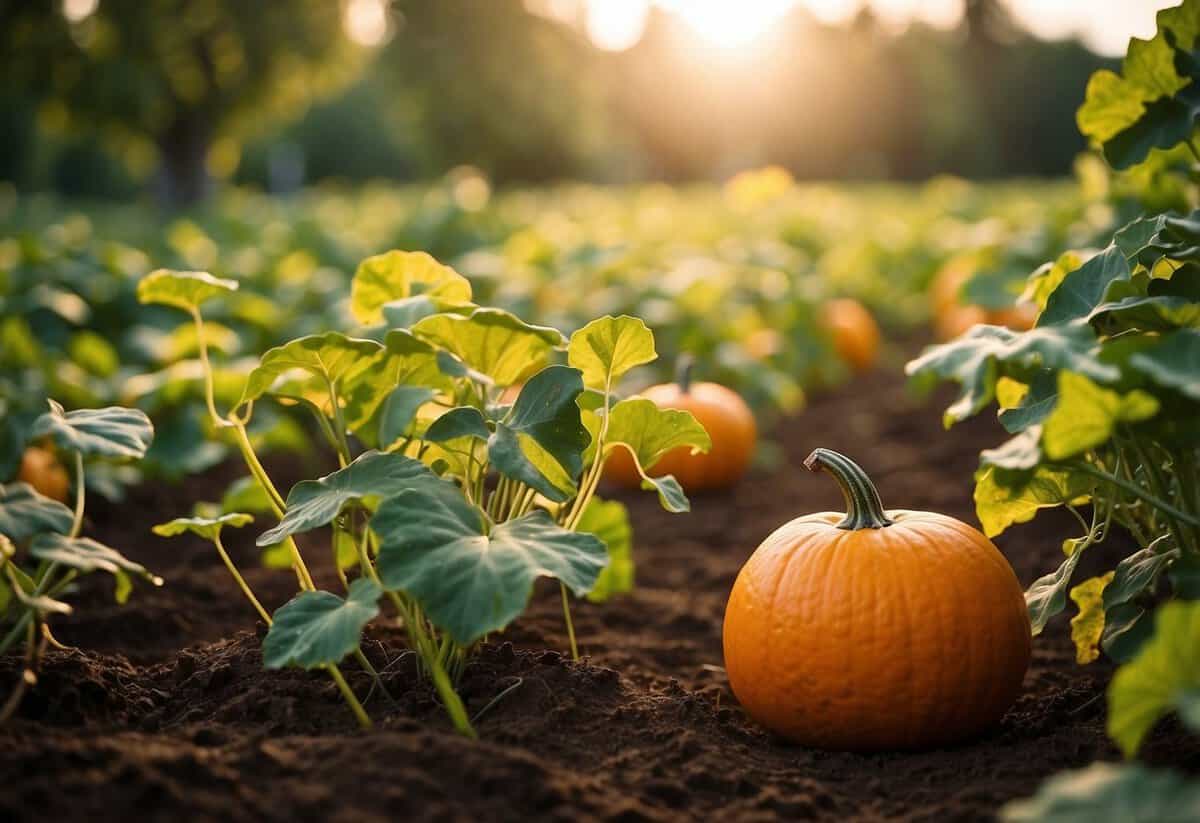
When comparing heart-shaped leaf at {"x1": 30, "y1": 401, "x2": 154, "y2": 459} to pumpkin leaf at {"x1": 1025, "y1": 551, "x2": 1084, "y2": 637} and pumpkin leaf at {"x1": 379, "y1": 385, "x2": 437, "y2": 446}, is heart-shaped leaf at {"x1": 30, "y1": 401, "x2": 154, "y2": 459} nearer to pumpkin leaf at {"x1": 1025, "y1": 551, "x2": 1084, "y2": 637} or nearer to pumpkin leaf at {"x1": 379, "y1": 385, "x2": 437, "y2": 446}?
pumpkin leaf at {"x1": 379, "y1": 385, "x2": 437, "y2": 446}

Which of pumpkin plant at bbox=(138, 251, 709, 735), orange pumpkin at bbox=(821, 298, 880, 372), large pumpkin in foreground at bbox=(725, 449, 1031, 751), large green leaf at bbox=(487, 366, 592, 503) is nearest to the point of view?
pumpkin plant at bbox=(138, 251, 709, 735)

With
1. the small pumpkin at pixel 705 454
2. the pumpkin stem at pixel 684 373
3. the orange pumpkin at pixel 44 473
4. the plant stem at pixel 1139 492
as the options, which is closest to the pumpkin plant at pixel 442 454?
the plant stem at pixel 1139 492

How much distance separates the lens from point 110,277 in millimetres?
6086

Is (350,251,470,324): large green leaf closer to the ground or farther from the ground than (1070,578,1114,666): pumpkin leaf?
farther from the ground

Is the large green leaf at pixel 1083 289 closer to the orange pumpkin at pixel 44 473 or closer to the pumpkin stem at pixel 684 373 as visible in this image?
the pumpkin stem at pixel 684 373

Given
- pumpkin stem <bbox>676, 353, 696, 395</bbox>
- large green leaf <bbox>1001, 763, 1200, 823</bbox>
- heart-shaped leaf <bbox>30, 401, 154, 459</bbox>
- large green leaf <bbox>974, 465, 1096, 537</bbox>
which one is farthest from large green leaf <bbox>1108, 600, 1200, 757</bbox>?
pumpkin stem <bbox>676, 353, 696, 395</bbox>

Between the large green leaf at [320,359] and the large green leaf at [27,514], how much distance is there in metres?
0.39

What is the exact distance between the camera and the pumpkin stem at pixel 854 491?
235cm

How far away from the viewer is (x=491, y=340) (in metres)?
2.19

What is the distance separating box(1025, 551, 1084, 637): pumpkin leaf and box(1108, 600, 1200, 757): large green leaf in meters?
0.78

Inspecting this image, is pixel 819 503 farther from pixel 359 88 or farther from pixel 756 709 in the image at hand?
pixel 359 88

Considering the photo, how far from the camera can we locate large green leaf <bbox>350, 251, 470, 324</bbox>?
253 cm

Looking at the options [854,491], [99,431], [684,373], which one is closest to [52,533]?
[99,431]

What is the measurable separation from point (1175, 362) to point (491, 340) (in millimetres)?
1160
